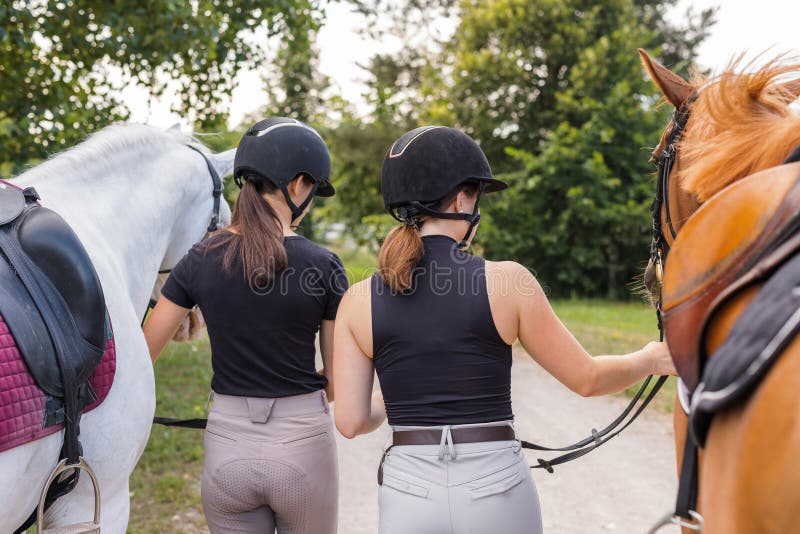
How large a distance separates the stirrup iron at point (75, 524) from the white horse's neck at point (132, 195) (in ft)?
2.54

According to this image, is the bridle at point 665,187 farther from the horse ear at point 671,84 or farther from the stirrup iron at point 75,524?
the stirrup iron at point 75,524

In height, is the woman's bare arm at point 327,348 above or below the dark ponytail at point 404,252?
below

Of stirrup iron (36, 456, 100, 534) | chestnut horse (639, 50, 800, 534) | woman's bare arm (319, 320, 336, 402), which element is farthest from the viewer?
woman's bare arm (319, 320, 336, 402)

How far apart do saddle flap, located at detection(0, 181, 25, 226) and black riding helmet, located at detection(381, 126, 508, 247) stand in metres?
1.18

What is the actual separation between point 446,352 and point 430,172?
0.54 m

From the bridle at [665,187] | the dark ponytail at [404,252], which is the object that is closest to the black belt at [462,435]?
the dark ponytail at [404,252]

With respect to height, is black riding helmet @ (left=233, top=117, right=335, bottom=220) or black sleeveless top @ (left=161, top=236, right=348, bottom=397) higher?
black riding helmet @ (left=233, top=117, right=335, bottom=220)

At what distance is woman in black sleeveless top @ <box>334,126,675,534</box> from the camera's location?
194 centimetres

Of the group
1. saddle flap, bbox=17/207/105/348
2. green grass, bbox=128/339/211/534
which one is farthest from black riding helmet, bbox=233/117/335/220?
green grass, bbox=128/339/211/534

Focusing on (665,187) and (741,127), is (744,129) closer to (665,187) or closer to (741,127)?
(741,127)

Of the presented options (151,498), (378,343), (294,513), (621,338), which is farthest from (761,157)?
(621,338)

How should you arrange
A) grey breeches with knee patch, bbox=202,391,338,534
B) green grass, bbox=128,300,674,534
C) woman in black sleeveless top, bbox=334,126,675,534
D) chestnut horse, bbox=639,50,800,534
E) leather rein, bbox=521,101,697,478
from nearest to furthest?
chestnut horse, bbox=639,50,800,534
woman in black sleeveless top, bbox=334,126,675,534
grey breeches with knee patch, bbox=202,391,338,534
leather rein, bbox=521,101,697,478
green grass, bbox=128,300,674,534

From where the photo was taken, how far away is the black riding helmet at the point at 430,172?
208 cm

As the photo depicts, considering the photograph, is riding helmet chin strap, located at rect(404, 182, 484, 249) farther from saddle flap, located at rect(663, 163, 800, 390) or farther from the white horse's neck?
the white horse's neck
